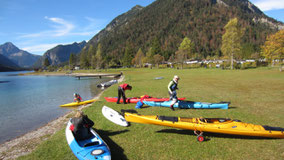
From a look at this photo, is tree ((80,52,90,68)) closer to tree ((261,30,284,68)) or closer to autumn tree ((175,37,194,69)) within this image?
autumn tree ((175,37,194,69))

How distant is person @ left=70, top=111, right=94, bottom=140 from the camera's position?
7.66 metres

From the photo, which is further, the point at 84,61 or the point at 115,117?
the point at 84,61

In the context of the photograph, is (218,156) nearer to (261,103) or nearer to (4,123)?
(261,103)

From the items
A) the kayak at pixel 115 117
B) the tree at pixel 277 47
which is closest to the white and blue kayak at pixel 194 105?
the kayak at pixel 115 117

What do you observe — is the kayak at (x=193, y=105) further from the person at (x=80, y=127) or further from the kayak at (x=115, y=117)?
the person at (x=80, y=127)

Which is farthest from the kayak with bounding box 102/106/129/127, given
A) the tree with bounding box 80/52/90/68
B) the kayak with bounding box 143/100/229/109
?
the tree with bounding box 80/52/90/68

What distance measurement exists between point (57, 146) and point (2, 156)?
307cm

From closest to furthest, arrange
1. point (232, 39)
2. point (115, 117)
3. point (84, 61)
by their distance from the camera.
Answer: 1. point (115, 117)
2. point (232, 39)
3. point (84, 61)

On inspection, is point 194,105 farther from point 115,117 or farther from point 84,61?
point 84,61

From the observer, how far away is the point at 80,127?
769 cm

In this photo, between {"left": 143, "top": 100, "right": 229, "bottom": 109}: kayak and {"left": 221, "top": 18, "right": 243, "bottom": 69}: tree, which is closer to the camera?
{"left": 143, "top": 100, "right": 229, "bottom": 109}: kayak

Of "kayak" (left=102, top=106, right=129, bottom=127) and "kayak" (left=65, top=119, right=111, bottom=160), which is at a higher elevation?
"kayak" (left=65, top=119, right=111, bottom=160)

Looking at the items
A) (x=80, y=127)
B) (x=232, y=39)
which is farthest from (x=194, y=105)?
(x=232, y=39)

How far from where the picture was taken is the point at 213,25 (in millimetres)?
193250
